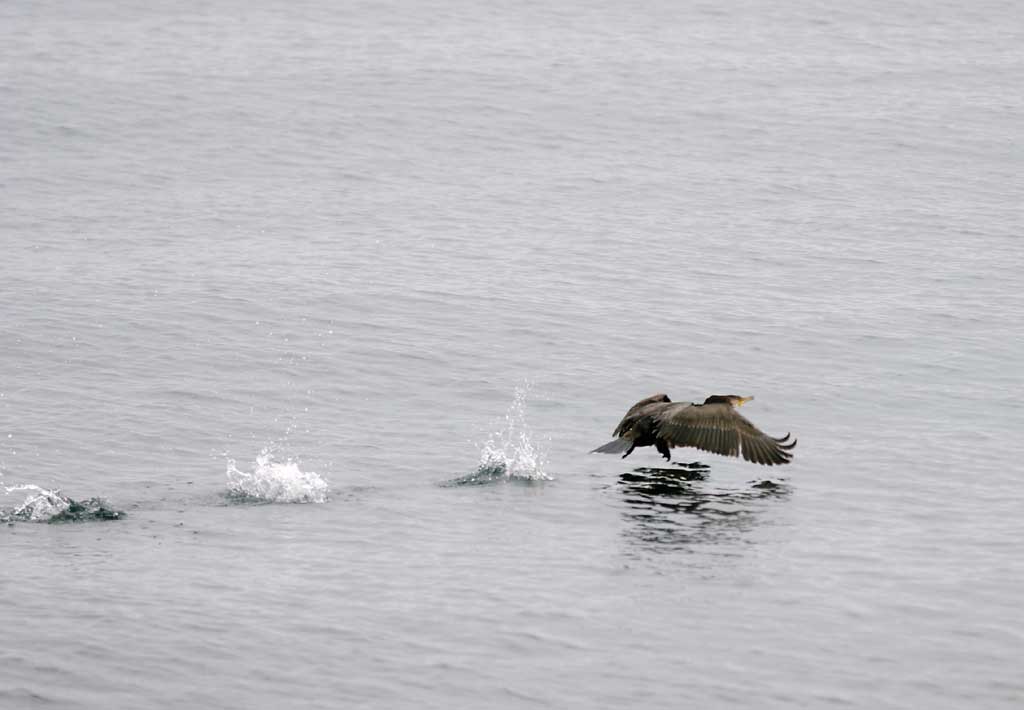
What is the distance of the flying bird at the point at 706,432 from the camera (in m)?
17.8

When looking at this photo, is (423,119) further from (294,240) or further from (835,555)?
(835,555)

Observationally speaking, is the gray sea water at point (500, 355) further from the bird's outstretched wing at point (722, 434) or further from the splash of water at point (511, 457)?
the bird's outstretched wing at point (722, 434)

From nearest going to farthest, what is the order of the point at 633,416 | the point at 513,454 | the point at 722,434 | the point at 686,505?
the point at 686,505 → the point at 722,434 → the point at 633,416 → the point at 513,454

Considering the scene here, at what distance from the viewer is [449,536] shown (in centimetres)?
1644

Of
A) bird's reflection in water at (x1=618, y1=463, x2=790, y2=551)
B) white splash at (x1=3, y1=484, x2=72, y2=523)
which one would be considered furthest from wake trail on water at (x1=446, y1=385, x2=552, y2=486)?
white splash at (x1=3, y1=484, x2=72, y2=523)

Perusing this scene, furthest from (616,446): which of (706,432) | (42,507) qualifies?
(42,507)

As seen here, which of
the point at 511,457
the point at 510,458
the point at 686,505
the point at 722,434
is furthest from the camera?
the point at 511,457

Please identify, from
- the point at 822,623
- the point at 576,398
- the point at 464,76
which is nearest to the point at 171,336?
the point at 576,398

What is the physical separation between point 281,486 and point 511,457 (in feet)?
10.5

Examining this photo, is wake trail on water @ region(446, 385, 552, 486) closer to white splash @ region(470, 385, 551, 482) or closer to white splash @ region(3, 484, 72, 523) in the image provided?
white splash @ region(470, 385, 551, 482)

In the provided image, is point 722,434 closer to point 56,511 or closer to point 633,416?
point 633,416

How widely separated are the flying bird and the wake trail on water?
4.40 feet

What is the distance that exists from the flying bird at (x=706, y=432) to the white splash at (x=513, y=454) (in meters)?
1.34

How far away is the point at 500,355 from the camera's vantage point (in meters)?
25.9
